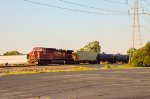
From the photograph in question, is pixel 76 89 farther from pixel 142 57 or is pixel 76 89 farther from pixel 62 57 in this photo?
pixel 62 57

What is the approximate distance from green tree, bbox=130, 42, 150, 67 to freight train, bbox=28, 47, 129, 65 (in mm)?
16448

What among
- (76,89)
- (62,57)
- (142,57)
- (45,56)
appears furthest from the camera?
(62,57)

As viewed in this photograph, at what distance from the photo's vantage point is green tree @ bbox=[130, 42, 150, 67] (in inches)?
2618

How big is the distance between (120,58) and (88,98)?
90.9m

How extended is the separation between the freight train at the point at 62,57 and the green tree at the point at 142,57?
1645cm

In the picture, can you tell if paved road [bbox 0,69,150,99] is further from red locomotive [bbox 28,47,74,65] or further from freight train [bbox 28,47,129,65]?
freight train [bbox 28,47,129,65]

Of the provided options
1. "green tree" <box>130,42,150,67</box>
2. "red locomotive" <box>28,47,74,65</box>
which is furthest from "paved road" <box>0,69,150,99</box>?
"red locomotive" <box>28,47,74,65</box>

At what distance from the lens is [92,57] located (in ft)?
312

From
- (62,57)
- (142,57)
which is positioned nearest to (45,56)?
(62,57)

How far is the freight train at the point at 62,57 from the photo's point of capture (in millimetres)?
72188

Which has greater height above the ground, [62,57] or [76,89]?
[62,57]

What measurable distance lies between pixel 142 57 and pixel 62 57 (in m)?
19.3

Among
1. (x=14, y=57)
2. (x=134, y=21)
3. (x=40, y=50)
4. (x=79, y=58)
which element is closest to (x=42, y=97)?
(x=134, y=21)

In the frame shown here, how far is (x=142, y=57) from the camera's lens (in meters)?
67.4
